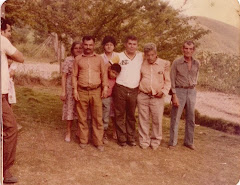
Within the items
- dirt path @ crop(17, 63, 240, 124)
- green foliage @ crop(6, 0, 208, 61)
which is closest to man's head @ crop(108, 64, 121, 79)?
green foliage @ crop(6, 0, 208, 61)

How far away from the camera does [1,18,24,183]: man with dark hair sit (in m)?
3.24

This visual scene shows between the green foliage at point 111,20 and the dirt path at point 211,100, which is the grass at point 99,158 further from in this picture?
the green foliage at point 111,20

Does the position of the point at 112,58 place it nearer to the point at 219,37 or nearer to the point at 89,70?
the point at 89,70

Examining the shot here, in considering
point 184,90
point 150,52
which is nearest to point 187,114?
point 184,90

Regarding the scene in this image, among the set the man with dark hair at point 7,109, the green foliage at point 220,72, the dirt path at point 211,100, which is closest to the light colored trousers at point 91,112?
the dirt path at point 211,100

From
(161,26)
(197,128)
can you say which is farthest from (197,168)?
(161,26)

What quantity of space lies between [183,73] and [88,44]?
1.23 m

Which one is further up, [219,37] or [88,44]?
[219,37]

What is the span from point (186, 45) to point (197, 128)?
120 centimetres

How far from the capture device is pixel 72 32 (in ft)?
13.3

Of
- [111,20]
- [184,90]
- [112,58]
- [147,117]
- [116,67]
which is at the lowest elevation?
[147,117]

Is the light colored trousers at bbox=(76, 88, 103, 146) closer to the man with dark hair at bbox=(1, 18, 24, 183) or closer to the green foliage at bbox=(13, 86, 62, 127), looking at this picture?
the green foliage at bbox=(13, 86, 62, 127)

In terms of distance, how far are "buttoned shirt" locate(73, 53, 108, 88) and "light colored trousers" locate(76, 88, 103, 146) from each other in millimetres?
101

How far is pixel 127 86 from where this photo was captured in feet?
13.5
